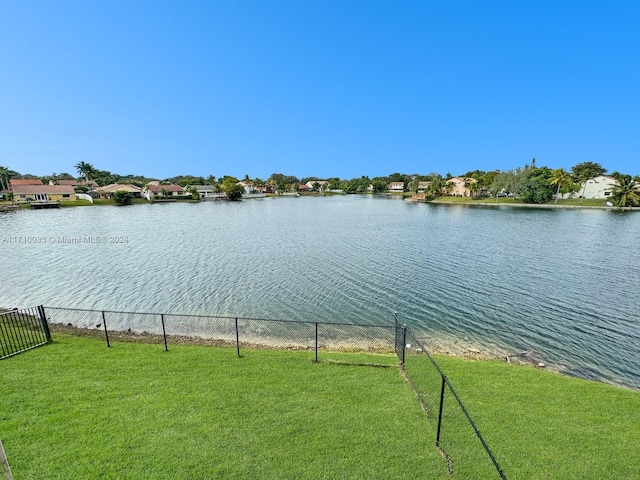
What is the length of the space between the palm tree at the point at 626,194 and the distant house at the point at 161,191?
467 feet

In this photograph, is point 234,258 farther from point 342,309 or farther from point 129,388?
point 129,388

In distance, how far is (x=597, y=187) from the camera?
9250 centimetres

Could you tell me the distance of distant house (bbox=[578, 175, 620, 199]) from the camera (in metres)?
89.4

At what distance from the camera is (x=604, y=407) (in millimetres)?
7750

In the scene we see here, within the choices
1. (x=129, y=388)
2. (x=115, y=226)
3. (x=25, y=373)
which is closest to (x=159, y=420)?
(x=129, y=388)

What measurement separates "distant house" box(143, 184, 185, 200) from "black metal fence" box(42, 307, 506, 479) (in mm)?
108138

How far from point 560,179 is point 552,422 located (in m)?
107

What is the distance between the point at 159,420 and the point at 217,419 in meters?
1.27

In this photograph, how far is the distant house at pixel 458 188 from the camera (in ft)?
388

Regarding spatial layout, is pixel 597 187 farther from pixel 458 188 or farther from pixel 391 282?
pixel 391 282

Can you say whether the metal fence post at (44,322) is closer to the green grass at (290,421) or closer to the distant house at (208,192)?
the green grass at (290,421)

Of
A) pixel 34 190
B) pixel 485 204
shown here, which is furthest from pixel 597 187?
pixel 34 190

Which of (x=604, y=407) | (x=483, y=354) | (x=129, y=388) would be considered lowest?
(x=483, y=354)

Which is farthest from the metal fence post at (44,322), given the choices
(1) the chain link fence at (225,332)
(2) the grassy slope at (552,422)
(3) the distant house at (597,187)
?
(3) the distant house at (597,187)
